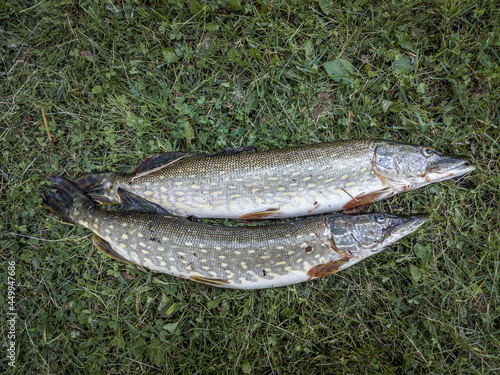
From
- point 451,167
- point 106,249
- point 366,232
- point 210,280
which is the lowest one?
point 210,280

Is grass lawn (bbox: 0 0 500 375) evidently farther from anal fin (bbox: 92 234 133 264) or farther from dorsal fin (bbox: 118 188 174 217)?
dorsal fin (bbox: 118 188 174 217)

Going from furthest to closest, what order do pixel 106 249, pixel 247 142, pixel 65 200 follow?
1. pixel 247 142
2. pixel 65 200
3. pixel 106 249

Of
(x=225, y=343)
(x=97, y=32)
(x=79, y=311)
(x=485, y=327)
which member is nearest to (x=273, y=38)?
(x=97, y=32)

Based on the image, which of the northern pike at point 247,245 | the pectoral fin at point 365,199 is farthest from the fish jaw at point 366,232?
the pectoral fin at point 365,199

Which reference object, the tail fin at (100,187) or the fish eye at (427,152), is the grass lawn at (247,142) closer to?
the tail fin at (100,187)

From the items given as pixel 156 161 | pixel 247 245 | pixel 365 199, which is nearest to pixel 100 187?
pixel 156 161

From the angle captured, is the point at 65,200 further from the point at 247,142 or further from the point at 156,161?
the point at 247,142
